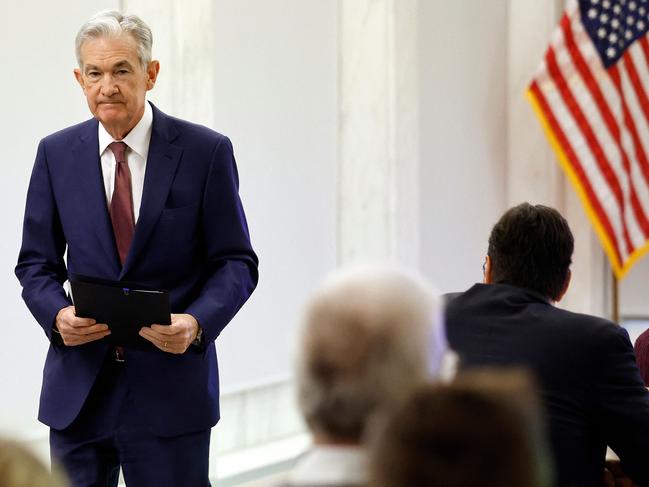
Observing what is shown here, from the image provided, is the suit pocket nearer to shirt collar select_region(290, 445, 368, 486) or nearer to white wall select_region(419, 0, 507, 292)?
shirt collar select_region(290, 445, 368, 486)

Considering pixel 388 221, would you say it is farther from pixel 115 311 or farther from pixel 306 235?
pixel 115 311

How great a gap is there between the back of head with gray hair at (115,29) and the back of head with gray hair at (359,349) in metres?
1.93

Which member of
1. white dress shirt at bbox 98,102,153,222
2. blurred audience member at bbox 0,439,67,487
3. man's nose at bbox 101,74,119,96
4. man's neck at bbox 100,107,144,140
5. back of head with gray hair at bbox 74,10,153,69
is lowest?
blurred audience member at bbox 0,439,67,487

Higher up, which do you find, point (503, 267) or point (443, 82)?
point (443, 82)

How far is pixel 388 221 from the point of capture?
25.2ft

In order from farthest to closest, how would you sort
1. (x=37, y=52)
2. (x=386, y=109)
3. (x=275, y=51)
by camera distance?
(x=386, y=109)
(x=275, y=51)
(x=37, y=52)

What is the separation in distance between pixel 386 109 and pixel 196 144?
398cm

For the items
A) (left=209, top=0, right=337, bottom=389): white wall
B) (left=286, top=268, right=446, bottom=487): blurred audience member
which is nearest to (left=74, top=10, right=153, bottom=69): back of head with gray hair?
(left=286, top=268, right=446, bottom=487): blurred audience member

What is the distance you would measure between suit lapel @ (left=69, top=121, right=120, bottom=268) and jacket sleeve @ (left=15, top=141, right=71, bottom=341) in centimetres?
11

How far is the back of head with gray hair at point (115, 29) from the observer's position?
11.7 ft

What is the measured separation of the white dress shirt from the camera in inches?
145

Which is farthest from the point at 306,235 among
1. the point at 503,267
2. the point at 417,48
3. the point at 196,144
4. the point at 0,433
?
the point at 0,433

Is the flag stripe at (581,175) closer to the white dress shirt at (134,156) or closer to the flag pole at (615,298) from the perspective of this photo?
the flag pole at (615,298)

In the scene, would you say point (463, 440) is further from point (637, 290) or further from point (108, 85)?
point (637, 290)
